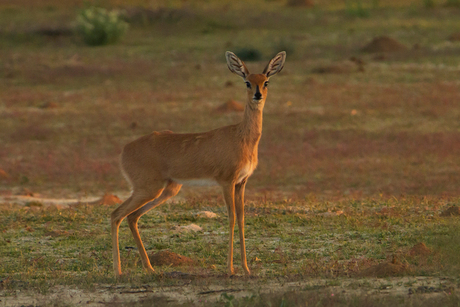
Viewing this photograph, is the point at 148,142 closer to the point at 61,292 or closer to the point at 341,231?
the point at 61,292

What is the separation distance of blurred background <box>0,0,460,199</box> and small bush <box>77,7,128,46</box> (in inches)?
2.9

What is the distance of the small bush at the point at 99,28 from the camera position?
34.1 meters

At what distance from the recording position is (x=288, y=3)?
47781 millimetres

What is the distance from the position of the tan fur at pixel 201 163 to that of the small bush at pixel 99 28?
2653 centimetres

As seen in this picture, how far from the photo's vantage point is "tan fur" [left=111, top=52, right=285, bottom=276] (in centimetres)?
806

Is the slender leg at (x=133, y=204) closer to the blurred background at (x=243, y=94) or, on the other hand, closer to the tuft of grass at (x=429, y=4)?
the blurred background at (x=243, y=94)

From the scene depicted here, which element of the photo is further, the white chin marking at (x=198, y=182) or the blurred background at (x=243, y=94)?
the blurred background at (x=243, y=94)

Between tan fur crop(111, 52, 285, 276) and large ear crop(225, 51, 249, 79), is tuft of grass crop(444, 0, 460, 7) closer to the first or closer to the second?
tan fur crop(111, 52, 285, 276)

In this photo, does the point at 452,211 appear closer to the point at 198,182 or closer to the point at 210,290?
the point at 198,182

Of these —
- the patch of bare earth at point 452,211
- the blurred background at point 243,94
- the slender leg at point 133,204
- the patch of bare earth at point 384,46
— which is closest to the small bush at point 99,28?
the blurred background at point 243,94

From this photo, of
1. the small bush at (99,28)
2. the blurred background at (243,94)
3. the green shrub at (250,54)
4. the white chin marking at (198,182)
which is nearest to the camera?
the white chin marking at (198,182)

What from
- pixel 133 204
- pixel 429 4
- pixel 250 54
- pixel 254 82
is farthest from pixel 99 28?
pixel 254 82

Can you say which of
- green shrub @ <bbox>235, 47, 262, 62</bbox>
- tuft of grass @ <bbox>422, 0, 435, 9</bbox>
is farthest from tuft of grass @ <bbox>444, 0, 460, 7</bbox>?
green shrub @ <bbox>235, 47, 262, 62</bbox>

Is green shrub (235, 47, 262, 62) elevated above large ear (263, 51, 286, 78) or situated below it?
below
